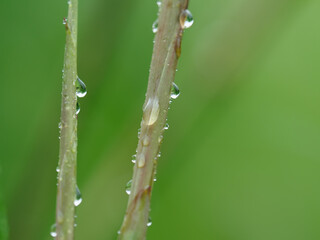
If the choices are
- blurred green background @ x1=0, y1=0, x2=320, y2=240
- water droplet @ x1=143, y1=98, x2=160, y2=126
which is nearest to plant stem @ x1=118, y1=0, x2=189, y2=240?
water droplet @ x1=143, y1=98, x2=160, y2=126

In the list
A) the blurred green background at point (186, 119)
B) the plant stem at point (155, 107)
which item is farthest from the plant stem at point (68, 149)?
the blurred green background at point (186, 119)

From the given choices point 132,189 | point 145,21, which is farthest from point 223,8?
point 132,189

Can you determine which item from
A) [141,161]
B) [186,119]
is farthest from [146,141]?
[186,119]

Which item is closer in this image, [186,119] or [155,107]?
[155,107]

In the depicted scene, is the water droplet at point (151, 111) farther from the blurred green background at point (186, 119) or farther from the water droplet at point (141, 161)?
the blurred green background at point (186, 119)

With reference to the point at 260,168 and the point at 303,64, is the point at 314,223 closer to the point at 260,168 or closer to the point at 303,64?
the point at 260,168

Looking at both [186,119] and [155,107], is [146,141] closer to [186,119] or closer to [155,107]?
[155,107]

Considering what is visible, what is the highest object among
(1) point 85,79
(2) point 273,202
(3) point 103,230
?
(1) point 85,79
